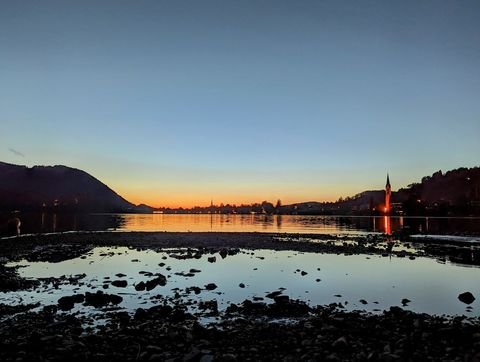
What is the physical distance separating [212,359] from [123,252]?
38932 millimetres

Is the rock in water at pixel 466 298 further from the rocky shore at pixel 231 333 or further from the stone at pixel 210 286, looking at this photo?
the stone at pixel 210 286

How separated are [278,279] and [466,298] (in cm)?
1216

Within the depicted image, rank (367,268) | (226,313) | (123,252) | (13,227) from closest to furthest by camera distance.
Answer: (226,313)
(367,268)
(123,252)
(13,227)

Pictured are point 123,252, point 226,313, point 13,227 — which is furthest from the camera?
point 13,227

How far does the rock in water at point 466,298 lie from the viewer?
73.3 ft

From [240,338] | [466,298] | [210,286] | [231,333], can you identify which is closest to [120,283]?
[210,286]

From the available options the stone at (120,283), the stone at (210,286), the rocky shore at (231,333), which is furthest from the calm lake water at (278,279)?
the rocky shore at (231,333)

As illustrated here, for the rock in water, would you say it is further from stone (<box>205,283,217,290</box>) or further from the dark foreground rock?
stone (<box>205,283,217,290</box>)

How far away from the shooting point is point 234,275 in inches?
1240

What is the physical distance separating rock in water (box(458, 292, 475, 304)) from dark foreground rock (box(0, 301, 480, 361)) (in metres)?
5.42

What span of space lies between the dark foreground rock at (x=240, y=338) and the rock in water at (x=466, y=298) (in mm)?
5419

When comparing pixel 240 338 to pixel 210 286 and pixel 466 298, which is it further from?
pixel 466 298

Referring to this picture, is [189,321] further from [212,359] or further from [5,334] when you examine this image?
[5,334]

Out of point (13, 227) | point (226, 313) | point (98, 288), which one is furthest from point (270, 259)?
point (13, 227)
